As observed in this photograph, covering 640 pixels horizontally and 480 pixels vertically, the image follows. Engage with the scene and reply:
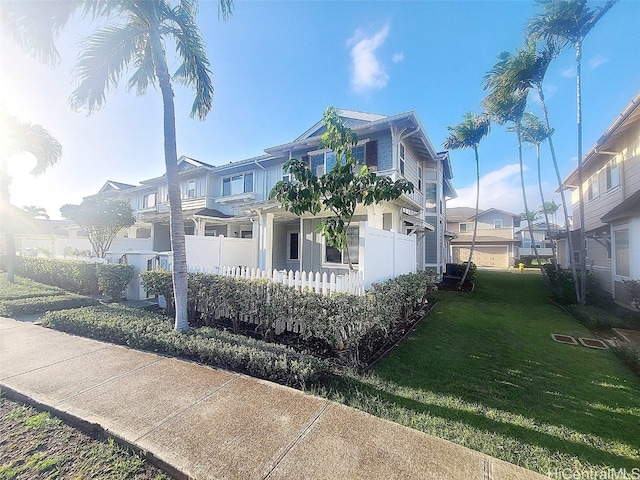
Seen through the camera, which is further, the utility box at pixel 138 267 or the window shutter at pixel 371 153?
the window shutter at pixel 371 153

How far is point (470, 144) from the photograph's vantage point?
1480cm

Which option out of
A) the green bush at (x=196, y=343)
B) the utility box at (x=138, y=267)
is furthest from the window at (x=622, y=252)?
the utility box at (x=138, y=267)

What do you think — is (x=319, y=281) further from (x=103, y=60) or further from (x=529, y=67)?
(x=529, y=67)

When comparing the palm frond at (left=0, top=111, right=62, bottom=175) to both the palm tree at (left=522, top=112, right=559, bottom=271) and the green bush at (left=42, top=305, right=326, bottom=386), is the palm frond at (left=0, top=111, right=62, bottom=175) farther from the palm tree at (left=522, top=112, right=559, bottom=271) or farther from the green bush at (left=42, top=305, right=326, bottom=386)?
the palm tree at (left=522, top=112, right=559, bottom=271)

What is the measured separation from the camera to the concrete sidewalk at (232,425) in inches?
89.4

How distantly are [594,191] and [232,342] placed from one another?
19.4 m

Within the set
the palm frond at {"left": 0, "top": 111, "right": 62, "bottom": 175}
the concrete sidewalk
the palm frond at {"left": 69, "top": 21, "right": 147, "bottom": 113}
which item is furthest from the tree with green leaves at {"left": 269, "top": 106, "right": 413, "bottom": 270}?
the palm frond at {"left": 0, "top": 111, "right": 62, "bottom": 175}

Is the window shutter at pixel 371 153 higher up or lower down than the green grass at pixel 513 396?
higher up

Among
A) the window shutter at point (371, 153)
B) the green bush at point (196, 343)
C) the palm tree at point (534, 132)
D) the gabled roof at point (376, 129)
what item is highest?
the palm tree at point (534, 132)

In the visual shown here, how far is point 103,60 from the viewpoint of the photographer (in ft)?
21.1

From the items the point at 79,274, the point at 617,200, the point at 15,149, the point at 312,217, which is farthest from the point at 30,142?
the point at 617,200

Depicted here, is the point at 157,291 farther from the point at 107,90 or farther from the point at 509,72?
the point at 509,72

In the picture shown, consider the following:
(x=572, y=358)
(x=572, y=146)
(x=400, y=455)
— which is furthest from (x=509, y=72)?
(x=400, y=455)

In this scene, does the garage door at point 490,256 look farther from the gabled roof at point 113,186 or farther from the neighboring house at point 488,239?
the gabled roof at point 113,186
